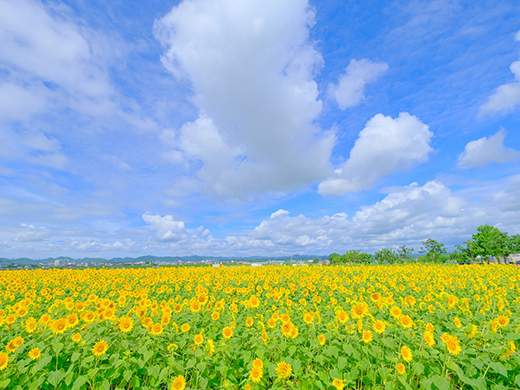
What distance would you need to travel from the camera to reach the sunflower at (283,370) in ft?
11.3

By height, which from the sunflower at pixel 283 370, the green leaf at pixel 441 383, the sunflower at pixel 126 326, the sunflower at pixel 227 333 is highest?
the sunflower at pixel 126 326

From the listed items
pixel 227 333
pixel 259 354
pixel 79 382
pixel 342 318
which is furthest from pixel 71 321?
pixel 342 318

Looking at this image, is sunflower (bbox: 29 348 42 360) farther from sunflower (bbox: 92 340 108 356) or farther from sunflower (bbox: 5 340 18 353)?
sunflower (bbox: 92 340 108 356)

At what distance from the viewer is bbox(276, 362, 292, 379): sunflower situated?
3.45 metres

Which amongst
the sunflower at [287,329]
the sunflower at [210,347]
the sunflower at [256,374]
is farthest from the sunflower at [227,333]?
the sunflower at [256,374]

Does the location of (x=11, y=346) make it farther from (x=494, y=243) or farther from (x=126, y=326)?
(x=494, y=243)

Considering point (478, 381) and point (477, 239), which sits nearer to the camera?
point (478, 381)

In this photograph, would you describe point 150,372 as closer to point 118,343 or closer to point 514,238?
point 118,343

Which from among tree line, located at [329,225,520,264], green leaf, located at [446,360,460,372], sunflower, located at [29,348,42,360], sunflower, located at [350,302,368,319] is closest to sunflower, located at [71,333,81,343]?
sunflower, located at [29,348,42,360]

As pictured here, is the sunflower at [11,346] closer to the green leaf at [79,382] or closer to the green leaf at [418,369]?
the green leaf at [79,382]

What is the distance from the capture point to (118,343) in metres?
4.44

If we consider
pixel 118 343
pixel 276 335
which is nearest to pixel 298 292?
pixel 276 335

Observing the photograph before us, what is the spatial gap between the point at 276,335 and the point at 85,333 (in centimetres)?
316

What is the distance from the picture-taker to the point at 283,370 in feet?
11.5
